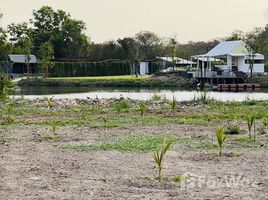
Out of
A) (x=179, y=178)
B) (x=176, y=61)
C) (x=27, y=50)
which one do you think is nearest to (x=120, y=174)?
(x=179, y=178)

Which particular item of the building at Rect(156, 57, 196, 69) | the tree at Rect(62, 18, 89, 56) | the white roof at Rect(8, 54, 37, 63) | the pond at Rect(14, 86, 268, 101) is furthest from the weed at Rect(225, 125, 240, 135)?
the tree at Rect(62, 18, 89, 56)

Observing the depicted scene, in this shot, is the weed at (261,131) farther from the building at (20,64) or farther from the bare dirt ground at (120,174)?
the building at (20,64)

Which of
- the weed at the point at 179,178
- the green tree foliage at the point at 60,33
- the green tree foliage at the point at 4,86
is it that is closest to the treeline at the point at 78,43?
the green tree foliage at the point at 60,33

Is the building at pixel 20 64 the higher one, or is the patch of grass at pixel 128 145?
the building at pixel 20 64

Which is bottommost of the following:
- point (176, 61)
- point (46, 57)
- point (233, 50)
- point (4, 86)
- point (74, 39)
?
point (4, 86)

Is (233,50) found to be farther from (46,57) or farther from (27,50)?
(27,50)

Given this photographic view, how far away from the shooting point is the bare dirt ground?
6789 millimetres

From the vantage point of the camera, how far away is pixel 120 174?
8055 mm

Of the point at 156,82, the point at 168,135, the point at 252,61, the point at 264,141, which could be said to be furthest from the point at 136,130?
the point at 252,61

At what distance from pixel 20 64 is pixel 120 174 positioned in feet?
261

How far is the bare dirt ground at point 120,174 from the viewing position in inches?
267

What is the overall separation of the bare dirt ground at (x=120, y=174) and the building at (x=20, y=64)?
7266cm

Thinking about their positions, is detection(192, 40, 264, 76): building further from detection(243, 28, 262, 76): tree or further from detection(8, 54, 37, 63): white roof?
detection(8, 54, 37, 63): white roof

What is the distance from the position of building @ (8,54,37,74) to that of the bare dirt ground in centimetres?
7266
